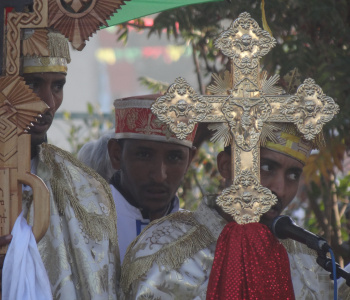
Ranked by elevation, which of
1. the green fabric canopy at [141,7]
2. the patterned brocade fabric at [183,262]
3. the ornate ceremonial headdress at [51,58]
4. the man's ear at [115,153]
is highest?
the green fabric canopy at [141,7]

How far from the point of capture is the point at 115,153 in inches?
200

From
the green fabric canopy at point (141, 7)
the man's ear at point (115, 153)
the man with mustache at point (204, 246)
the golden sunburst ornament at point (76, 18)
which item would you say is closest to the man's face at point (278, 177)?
the man with mustache at point (204, 246)

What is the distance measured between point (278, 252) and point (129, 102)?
5.67 feet

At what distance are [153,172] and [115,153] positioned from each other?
37 cm

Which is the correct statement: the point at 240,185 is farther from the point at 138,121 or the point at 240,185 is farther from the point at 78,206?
the point at 138,121

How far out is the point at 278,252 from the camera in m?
3.65

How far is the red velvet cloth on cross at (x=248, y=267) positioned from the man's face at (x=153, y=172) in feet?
3.97

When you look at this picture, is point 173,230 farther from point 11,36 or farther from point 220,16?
Answer: point 220,16

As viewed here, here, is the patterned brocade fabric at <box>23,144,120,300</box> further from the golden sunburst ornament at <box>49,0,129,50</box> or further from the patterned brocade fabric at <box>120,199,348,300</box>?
the golden sunburst ornament at <box>49,0,129,50</box>

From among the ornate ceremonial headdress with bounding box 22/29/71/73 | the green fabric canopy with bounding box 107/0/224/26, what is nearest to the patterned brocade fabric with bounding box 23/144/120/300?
the ornate ceremonial headdress with bounding box 22/29/71/73

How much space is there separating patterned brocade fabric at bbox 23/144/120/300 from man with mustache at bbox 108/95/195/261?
2.33 ft

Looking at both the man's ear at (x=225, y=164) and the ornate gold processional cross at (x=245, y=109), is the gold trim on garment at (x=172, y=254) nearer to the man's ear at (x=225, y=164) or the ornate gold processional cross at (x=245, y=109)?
the man's ear at (x=225, y=164)

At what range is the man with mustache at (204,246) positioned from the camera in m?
3.74

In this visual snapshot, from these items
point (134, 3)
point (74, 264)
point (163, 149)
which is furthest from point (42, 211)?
point (134, 3)
